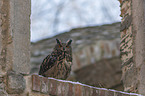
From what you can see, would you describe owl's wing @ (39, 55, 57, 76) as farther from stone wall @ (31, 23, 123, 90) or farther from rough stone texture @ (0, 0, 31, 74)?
stone wall @ (31, 23, 123, 90)

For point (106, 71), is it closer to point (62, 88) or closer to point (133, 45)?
point (133, 45)

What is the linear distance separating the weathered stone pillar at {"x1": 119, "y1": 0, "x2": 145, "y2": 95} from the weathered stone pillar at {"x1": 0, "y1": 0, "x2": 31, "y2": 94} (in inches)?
51.8

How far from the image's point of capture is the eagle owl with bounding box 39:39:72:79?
4250 mm

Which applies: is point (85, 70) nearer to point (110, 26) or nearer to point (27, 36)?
point (110, 26)

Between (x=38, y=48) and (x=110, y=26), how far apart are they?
71.9 inches

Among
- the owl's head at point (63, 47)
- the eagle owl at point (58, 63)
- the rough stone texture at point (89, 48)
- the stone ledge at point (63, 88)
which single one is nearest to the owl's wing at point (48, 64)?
the eagle owl at point (58, 63)

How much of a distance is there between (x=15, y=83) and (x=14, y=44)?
0.36m

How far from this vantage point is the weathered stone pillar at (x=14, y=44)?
10.3 ft

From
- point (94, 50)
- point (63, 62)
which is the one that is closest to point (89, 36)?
point (94, 50)

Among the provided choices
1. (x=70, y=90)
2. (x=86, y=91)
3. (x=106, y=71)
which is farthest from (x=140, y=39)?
(x=106, y=71)

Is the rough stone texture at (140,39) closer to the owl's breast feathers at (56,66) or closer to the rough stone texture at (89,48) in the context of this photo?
the owl's breast feathers at (56,66)

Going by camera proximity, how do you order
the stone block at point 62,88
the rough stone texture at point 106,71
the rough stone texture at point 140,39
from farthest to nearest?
the rough stone texture at point 106,71 → the rough stone texture at point 140,39 → the stone block at point 62,88

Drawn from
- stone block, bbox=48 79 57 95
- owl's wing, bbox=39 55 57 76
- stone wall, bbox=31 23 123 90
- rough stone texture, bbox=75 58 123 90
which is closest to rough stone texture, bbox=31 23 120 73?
stone wall, bbox=31 23 123 90

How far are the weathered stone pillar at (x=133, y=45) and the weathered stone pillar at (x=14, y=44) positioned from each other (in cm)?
131
